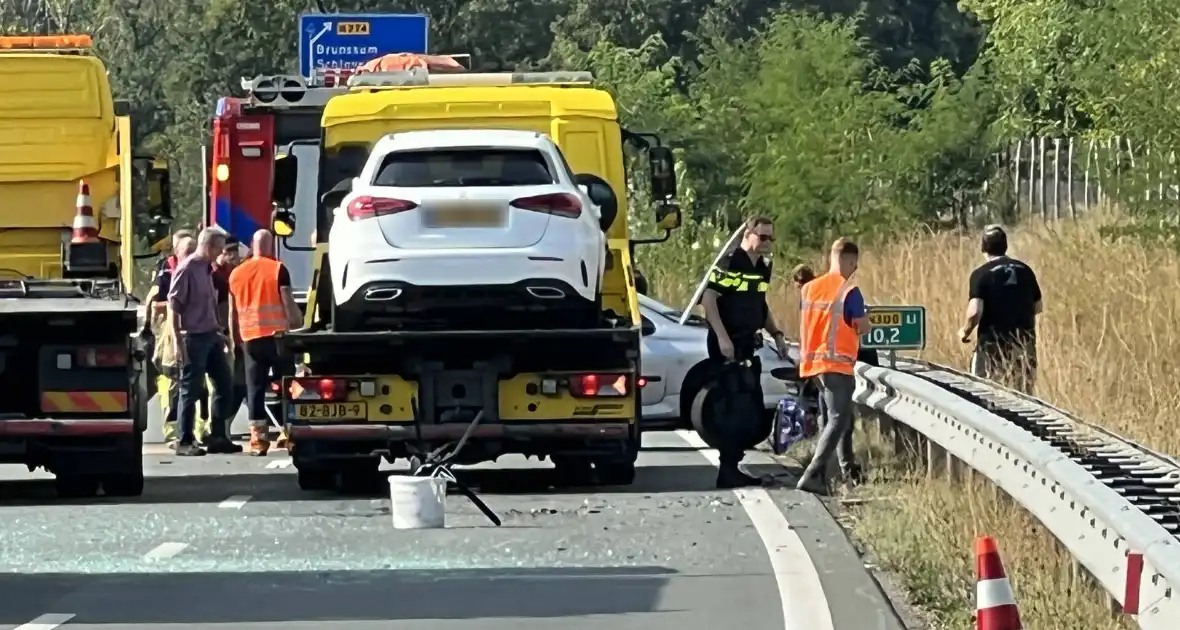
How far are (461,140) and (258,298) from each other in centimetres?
336

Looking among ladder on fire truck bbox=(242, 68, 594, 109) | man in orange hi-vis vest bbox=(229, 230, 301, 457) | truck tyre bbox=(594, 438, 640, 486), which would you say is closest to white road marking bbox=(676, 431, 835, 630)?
truck tyre bbox=(594, 438, 640, 486)

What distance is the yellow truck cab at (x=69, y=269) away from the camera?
14.7m

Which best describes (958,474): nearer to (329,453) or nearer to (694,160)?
(329,453)

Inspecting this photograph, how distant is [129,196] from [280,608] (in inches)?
291

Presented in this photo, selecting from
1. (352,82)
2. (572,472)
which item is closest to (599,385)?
(572,472)

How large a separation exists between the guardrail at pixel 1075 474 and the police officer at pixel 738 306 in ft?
3.92

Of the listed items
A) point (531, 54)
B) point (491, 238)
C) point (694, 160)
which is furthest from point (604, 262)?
point (531, 54)

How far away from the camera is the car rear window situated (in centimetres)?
1481

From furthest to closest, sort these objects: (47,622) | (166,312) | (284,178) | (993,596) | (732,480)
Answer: (166,312), (284,178), (732,480), (47,622), (993,596)

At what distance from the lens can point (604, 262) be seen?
15391mm

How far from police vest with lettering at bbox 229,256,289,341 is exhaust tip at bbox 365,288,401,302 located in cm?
335

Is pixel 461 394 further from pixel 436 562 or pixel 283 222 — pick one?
pixel 283 222

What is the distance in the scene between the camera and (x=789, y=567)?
1134cm

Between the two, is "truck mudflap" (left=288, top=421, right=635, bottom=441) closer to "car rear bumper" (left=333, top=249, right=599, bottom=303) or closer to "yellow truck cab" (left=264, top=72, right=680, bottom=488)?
"yellow truck cab" (left=264, top=72, right=680, bottom=488)
